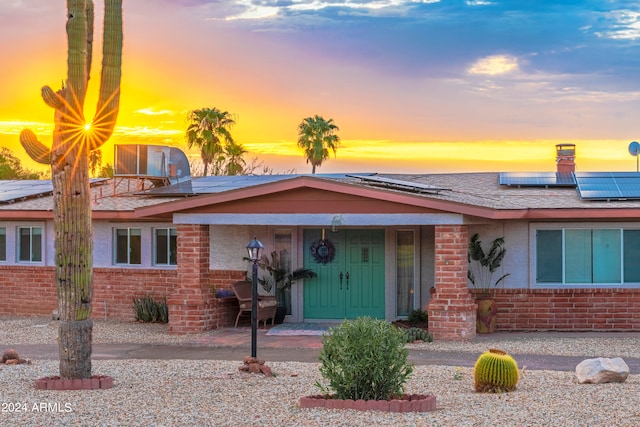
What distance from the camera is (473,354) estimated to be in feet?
51.1

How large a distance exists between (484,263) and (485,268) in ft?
0.87

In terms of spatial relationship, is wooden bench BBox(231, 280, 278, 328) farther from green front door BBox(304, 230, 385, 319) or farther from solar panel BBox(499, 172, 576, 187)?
solar panel BBox(499, 172, 576, 187)

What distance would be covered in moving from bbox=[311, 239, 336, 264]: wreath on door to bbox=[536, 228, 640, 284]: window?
13.5ft

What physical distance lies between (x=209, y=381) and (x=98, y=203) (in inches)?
405

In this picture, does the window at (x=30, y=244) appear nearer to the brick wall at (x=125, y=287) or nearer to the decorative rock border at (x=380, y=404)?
the brick wall at (x=125, y=287)

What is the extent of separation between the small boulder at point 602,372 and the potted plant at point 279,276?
28.6 feet

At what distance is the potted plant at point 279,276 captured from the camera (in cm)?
2012

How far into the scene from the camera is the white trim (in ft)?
56.5

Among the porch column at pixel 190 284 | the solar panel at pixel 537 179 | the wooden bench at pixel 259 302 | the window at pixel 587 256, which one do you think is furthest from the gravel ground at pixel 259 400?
the solar panel at pixel 537 179

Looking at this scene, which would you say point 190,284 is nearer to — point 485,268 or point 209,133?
point 485,268

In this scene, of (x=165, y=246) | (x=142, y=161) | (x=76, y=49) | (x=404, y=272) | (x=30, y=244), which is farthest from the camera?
(x=30, y=244)

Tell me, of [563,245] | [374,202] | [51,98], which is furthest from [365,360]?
[563,245]

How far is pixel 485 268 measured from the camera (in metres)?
19.3

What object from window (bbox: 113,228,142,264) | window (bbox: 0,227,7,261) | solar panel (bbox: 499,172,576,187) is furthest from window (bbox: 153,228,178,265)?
solar panel (bbox: 499,172,576,187)
